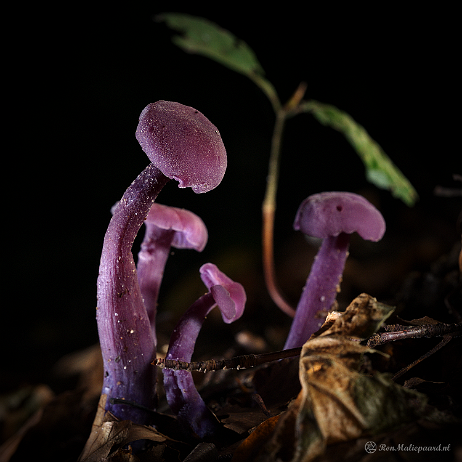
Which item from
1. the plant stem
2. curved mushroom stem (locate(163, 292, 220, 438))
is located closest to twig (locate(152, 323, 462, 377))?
curved mushroom stem (locate(163, 292, 220, 438))

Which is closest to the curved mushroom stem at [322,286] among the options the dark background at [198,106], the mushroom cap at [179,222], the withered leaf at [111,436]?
the mushroom cap at [179,222]

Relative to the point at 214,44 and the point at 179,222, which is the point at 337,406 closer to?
the point at 179,222

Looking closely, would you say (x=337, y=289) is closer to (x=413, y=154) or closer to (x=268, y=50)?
(x=413, y=154)

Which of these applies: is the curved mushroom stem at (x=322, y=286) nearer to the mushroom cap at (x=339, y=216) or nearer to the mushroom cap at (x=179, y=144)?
the mushroom cap at (x=339, y=216)

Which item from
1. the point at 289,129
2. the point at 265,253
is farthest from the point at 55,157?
the point at 265,253

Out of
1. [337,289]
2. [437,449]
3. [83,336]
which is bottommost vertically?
[83,336]

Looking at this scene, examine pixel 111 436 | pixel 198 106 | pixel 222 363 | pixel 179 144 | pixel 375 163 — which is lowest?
pixel 111 436

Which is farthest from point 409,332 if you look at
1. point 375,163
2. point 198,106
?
point 198,106
